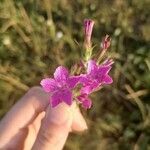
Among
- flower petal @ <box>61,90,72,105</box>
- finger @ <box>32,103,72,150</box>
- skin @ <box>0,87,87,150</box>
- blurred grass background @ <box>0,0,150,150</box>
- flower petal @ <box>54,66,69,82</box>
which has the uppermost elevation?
flower petal @ <box>54,66,69,82</box>

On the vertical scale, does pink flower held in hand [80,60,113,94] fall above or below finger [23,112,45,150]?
above

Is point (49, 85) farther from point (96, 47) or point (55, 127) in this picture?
point (96, 47)

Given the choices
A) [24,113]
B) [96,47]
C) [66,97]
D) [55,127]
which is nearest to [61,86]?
[66,97]

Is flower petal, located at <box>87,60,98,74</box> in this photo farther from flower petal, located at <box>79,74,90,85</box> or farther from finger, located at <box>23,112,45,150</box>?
finger, located at <box>23,112,45,150</box>

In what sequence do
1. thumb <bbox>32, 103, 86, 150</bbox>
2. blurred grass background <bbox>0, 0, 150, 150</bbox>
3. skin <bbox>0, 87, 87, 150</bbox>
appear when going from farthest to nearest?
blurred grass background <bbox>0, 0, 150, 150</bbox> → skin <bbox>0, 87, 87, 150</bbox> → thumb <bbox>32, 103, 86, 150</bbox>

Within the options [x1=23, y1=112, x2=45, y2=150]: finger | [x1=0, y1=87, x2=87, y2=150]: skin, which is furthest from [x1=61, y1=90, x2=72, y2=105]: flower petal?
[x1=23, y1=112, x2=45, y2=150]: finger

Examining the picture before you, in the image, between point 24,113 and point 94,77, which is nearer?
point 94,77

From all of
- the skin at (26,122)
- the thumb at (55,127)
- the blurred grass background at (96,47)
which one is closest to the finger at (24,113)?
the skin at (26,122)
